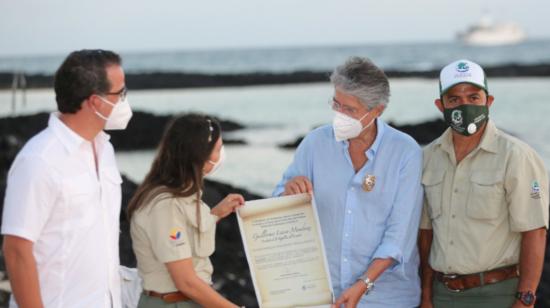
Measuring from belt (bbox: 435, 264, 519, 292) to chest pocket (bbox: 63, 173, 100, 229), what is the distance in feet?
5.94

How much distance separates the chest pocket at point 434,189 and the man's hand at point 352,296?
522mm

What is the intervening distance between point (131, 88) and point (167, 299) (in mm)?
56641

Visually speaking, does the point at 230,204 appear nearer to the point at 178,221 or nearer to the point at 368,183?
the point at 178,221

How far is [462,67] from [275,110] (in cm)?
3797

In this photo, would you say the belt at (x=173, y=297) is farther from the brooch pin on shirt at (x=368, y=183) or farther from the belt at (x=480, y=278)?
the belt at (x=480, y=278)

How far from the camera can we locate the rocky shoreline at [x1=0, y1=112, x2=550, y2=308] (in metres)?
10.8

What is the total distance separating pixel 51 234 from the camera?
3.31 m

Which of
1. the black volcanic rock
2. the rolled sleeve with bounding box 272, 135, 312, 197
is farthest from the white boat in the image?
the rolled sleeve with bounding box 272, 135, 312, 197

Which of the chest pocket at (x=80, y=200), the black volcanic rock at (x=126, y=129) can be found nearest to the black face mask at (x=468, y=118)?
the chest pocket at (x=80, y=200)

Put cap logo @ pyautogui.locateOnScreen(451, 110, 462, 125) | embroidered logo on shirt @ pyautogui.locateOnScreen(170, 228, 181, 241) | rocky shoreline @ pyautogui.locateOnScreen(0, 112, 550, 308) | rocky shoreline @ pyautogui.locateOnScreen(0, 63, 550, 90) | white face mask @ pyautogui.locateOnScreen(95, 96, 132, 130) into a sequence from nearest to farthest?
1. white face mask @ pyautogui.locateOnScreen(95, 96, 132, 130)
2. embroidered logo on shirt @ pyautogui.locateOnScreen(170, 228, 181, 241)
3. cap logo @ pyautogui.locateOnScreen(451, 110, 462, 125)
4. rocky shoreline @ pyautogui.locateOnScreen(0, 112, 550, 308)
5. rocky shoreline @ pyautogui.locateOnScreen(0, 63, 550, 90)

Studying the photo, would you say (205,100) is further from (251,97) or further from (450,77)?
(450,77)

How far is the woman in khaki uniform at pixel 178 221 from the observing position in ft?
12.2

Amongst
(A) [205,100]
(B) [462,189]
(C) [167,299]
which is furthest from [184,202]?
(A) [205,100]

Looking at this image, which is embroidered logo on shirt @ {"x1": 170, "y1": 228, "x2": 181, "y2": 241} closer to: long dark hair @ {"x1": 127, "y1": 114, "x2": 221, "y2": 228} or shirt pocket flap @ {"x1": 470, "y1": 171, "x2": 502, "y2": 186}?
long dark hair @ {"x1": 127, "y1": 114, "x2": 221, "y2": 228}
